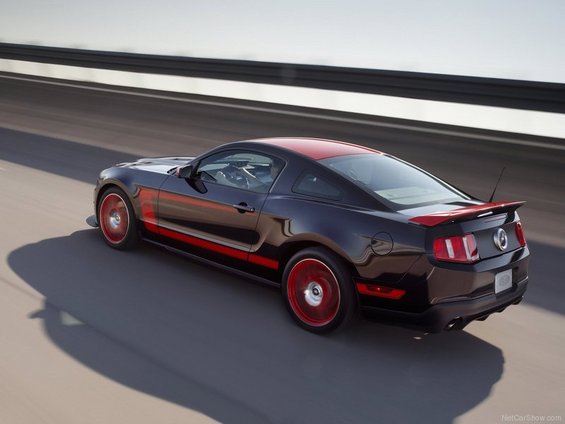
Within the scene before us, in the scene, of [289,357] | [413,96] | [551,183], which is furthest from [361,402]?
[413,96]

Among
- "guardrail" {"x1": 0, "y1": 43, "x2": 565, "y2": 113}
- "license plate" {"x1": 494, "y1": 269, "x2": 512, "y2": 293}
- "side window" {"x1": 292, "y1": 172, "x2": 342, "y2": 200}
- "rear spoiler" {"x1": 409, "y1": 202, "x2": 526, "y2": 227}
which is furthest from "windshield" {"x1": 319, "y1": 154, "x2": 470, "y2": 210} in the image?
"guardrail" {"x1": 0, "y1": 43, "x2": 565, "y2": 113}

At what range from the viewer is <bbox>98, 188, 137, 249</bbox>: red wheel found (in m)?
6.11

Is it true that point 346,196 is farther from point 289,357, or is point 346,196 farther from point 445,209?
point 289,357

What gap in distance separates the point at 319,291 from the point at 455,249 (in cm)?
102

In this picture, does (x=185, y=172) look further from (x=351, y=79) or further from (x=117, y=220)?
(x=351, y=79)

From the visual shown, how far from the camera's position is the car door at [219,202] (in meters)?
5.06

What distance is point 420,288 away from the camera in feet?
13.4

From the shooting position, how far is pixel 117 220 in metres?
6.29

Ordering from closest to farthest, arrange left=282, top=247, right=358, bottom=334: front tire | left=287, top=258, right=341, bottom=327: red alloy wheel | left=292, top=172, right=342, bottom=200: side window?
1. left=282, top=247, right=358, bottom=334: front tire
2. left=287, top=258, right=341, bottom=327: red alloy wheel
3. left=292, top=172, right=342, bottom=200: side window

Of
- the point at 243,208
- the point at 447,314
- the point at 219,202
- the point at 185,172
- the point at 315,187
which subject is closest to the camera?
the point at 447,314

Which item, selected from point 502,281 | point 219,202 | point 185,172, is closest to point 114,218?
point 185,172

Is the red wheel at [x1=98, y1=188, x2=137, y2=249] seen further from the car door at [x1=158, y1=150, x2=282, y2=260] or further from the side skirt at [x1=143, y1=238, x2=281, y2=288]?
the car door at [x1=158, y1=150, x2=282, y2=260]

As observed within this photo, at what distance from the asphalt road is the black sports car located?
303 mm

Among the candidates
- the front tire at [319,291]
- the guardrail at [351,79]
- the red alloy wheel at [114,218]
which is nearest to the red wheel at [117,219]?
the red alloy wheel at [114,218]
